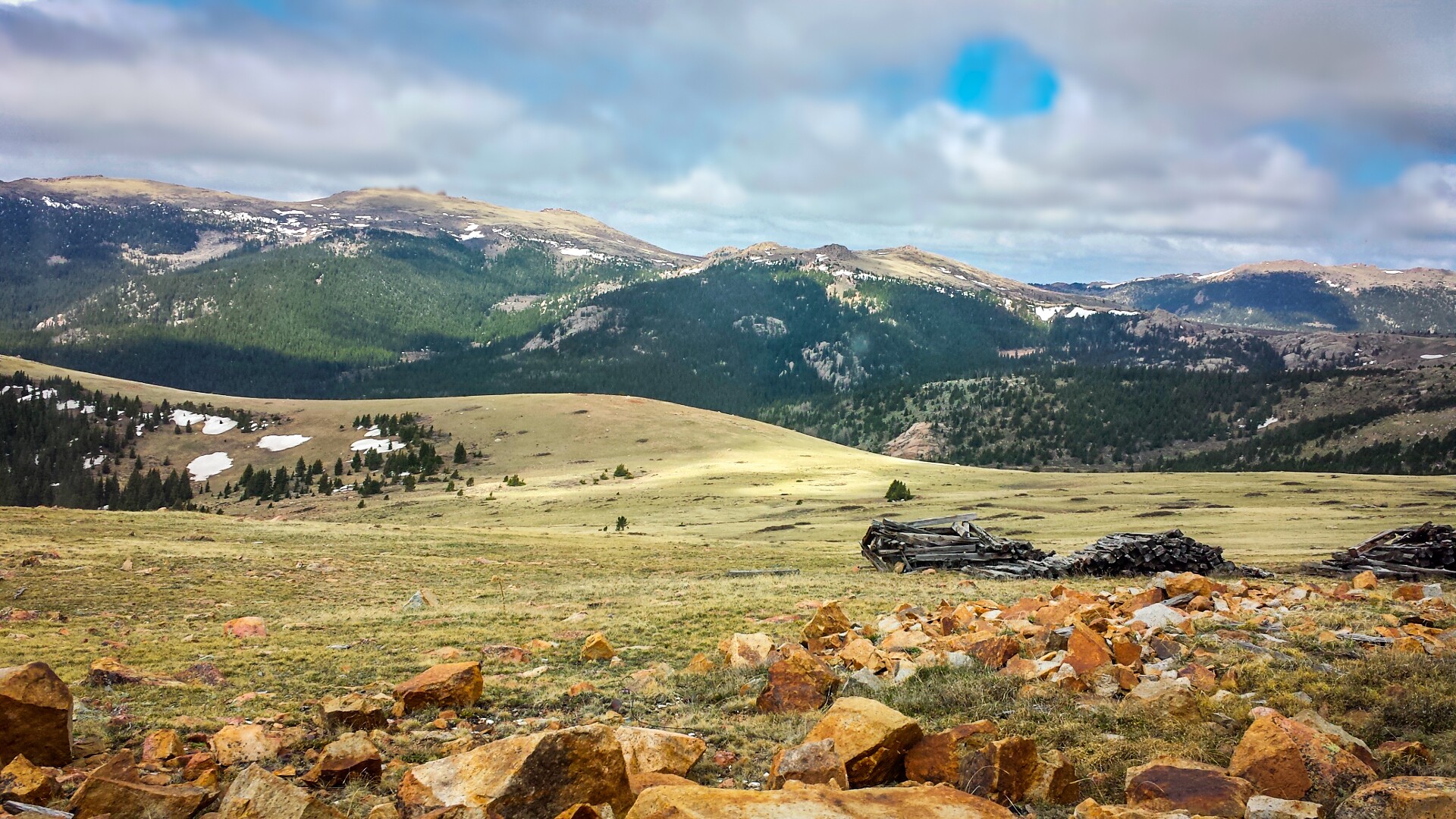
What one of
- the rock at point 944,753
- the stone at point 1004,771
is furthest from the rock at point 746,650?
the stone at point 1004,771

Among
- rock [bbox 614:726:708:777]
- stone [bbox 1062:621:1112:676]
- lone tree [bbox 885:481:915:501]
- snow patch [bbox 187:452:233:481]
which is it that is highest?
stone [bbox 1062:621:1112:676]

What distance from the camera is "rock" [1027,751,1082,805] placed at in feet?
22.3

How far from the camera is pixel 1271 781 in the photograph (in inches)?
250

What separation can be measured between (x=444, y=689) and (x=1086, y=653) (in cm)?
893

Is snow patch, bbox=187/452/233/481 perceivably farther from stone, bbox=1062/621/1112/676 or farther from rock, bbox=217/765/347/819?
stone, bbox=1062/621/1112/676

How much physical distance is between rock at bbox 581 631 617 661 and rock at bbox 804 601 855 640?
372 cm

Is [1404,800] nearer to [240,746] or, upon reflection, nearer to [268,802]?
[268,802]

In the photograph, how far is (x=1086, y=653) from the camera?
10.2 metres

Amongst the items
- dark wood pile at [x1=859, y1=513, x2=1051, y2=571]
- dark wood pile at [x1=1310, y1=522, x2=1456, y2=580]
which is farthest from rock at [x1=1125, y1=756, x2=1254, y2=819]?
dark wood pile at [x1=859, y1=513, x2=1051, y2=571]

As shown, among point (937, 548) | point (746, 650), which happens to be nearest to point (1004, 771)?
point (746, 650)

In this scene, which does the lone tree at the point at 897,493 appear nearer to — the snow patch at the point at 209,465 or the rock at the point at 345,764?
the rock at the point at 345,764

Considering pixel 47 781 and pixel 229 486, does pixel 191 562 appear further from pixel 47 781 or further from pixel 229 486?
pixel 229 486

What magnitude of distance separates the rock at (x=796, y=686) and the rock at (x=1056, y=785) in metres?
3.47

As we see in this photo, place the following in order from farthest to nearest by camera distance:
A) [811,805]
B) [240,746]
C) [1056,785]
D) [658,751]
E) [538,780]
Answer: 1. [240,746]
2. [658,751]
3. [1056,785]
4. [538,780]
5. [811,805]
